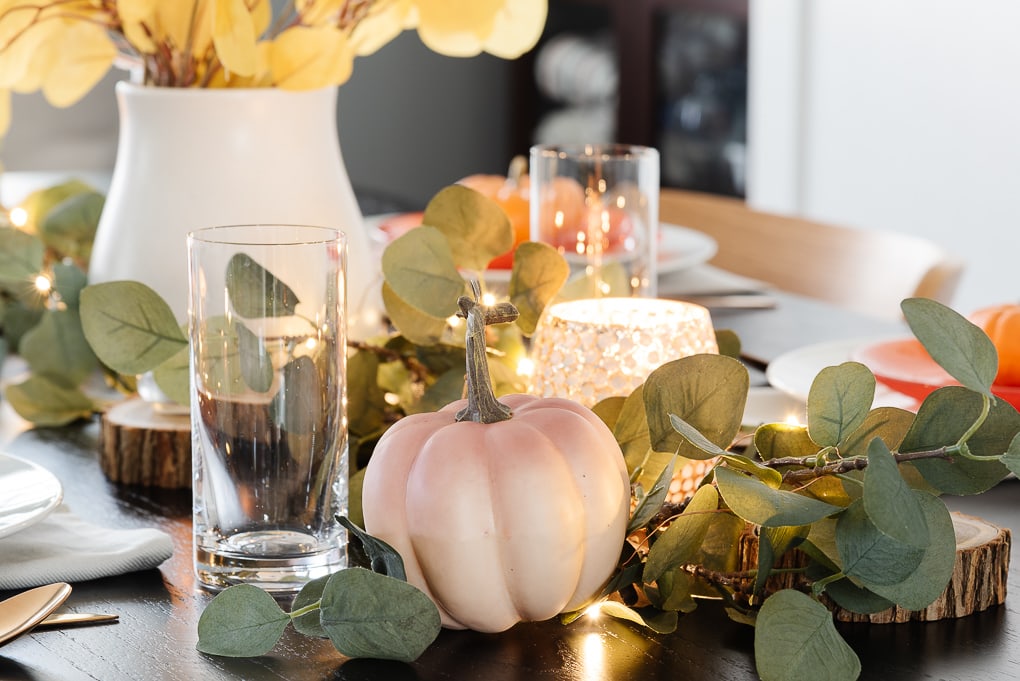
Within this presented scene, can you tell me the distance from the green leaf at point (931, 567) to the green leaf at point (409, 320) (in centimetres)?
30

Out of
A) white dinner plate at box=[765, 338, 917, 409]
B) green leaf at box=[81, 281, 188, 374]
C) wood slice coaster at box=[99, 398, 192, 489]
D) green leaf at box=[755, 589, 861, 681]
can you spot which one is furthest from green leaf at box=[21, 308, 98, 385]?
green leaf at box=[755, 589, 861, 681]

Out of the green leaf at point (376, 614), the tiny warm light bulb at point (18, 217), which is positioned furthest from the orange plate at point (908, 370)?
the tiny warm light bulb at point (18, 217)

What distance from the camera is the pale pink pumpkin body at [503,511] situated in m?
0.52

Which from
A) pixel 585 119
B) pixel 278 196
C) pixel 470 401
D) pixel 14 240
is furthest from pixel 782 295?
pixel 585 119

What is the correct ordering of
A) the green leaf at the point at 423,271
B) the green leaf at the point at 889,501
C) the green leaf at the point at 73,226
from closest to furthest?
the green leaf at the point at 889,501 → the green leaf at the point at 423,271 → the green leaf at the point at 73,226

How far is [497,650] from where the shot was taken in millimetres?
538

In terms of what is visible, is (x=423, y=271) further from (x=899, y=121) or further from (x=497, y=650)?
(x=899, y=121)

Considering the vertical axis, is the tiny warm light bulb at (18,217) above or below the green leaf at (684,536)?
above

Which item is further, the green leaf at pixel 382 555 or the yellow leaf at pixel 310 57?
the yellow leaf at pixel 310 57

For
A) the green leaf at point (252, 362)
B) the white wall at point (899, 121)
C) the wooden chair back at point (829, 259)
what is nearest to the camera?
the green leaf at point (252, 362)

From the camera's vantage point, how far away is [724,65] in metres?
3.51

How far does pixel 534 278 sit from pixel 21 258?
1.36 feet

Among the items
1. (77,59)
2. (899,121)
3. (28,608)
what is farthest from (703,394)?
(899,121)

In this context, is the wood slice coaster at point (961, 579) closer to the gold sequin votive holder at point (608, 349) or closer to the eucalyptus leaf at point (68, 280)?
the gold sequin votive holder at point (608, 349)
